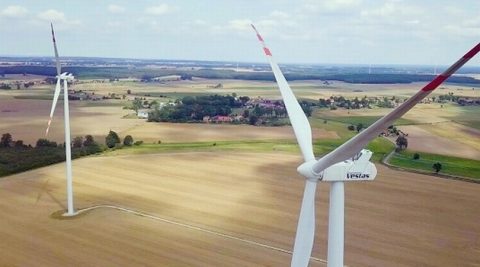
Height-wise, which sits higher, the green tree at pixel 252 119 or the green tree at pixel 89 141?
the green tree at pixel 252 119

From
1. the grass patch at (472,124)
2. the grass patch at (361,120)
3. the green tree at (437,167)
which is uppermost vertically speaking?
the grass patch at (472,124)

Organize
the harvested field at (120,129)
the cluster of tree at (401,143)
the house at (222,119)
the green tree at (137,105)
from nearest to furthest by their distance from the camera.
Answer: the cluster of tree at (401,143), the harvested field at (120,129), the house at (222,119), the green tree at (137,105)

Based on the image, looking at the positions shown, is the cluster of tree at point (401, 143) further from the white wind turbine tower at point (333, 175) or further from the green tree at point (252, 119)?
the white wind turbine tower at point (333, 175)

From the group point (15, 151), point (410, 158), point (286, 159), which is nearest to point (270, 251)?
point (286, 159)

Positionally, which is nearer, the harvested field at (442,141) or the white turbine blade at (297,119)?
the white turbine blade at (297,119)

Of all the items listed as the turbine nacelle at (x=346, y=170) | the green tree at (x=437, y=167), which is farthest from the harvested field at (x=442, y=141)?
the turbine nacelle at (x=346, y=170)

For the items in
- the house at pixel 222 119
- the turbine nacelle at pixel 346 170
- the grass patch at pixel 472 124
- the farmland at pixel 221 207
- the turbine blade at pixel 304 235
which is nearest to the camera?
the turbine nacelle at pixel 346 170

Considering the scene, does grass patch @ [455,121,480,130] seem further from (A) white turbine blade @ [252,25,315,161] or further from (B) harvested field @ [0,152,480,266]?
(A) white turbine blade @ [252,25,315,161]
